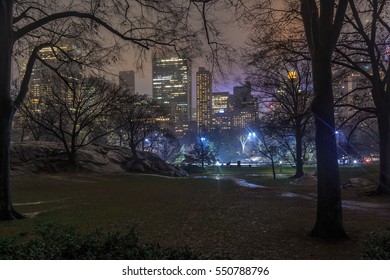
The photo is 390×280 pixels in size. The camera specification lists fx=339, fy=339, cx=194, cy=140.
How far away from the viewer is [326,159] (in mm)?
7262

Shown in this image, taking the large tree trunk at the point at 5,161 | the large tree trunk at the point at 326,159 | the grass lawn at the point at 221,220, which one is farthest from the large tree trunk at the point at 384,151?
the large tree trunk at the point at 5,161

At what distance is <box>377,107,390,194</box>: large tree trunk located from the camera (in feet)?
49.8

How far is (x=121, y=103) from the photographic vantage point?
34.4 metres

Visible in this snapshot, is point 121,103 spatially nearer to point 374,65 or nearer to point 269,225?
point 374,65

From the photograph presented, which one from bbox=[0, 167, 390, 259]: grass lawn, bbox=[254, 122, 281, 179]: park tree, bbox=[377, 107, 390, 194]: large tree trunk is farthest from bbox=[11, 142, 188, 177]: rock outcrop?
bbox=[377, 107, 390, 194]: large tree trunk

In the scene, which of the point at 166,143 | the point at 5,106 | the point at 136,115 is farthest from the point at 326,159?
the point at 166,143

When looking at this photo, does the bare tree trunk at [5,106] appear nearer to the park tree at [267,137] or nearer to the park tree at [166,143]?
the park tree at [267,137]

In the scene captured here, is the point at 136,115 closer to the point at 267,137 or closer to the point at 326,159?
the point at 267,137

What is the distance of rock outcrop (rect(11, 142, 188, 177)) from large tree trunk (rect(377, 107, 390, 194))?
77.0 feet

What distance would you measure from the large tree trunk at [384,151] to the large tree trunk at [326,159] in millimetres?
9504

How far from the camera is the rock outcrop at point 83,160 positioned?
1136 inches

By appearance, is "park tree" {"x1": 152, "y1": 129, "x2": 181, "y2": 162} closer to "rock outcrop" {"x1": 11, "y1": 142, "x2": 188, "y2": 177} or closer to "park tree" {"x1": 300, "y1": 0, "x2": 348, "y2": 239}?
"rock outcrop" {"x1": 11, "y1": 142, "x2": 188, "y2": 177}

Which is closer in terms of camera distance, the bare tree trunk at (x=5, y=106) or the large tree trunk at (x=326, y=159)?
the large tree trunk at (x=326, y=159)
